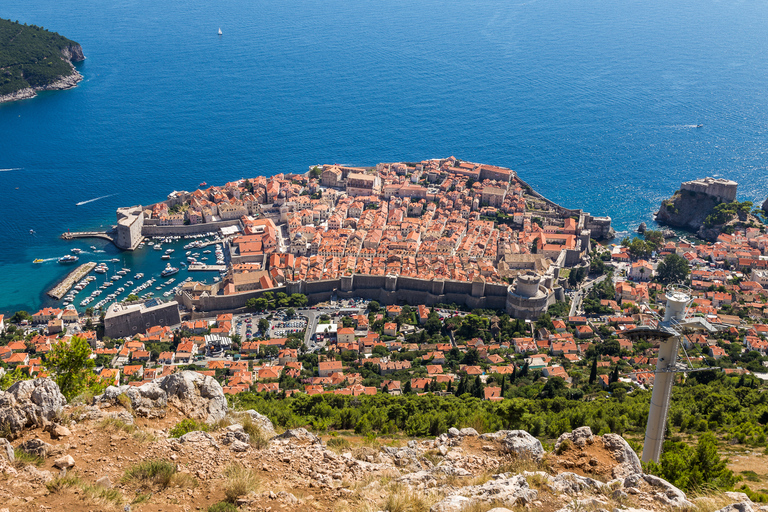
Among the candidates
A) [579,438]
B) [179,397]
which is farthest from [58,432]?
[579,438]

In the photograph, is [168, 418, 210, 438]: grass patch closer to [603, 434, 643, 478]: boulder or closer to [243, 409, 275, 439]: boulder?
[243, 409, 275, 439]: boulder

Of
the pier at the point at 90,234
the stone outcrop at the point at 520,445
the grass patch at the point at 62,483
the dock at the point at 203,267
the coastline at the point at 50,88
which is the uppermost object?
the coastline at the point at 50,88

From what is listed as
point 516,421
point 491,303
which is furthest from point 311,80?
point 516,421

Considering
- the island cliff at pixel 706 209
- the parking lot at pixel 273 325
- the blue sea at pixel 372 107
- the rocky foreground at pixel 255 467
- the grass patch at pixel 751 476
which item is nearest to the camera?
the rocky foreground at pixel 255 467

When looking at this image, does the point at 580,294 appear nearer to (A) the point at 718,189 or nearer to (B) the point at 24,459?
(A) the point at 718,189

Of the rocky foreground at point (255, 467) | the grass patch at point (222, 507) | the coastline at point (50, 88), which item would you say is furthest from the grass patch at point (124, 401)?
the coastline at point (50, 88)

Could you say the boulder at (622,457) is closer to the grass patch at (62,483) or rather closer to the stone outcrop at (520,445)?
the stone outcrop at (520,445)

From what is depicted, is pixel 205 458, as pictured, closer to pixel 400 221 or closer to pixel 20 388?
pixel 20 388
